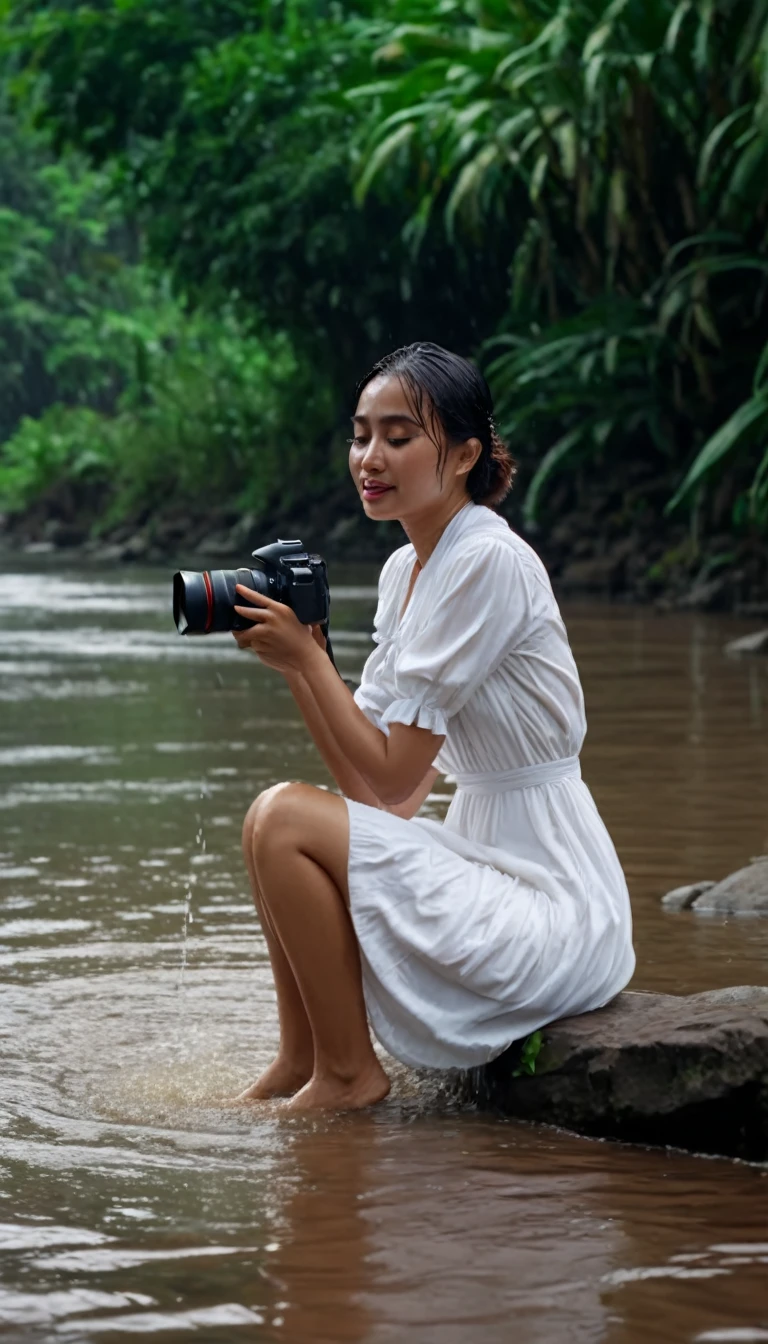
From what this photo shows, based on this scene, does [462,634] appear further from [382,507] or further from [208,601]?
[208,601]

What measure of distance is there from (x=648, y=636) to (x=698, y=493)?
2.74m

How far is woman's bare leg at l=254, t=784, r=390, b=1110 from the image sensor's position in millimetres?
3715

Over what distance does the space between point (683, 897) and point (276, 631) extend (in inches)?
89.6

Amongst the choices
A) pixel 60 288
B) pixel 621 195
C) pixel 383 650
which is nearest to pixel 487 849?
pixel 383 650

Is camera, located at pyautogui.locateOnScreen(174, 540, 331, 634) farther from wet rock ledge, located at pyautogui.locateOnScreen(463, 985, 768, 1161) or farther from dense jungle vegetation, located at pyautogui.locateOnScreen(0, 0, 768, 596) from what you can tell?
dense jungle vegetation, located at pyautogui.locateOnScreen(0, 0, 768, 596)

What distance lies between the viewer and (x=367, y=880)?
3.70 metres

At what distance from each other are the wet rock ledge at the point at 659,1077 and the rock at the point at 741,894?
1.76 m

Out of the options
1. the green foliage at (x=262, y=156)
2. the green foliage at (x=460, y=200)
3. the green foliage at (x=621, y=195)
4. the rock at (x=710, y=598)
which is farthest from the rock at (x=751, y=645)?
the green foliage at (x=262, y=156)

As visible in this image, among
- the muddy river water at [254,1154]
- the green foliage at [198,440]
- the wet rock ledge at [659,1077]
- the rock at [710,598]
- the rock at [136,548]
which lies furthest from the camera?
the green foliage at [198,440]

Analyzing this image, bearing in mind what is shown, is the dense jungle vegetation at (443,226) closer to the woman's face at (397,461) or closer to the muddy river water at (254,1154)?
the muddy river water at (254,1154)

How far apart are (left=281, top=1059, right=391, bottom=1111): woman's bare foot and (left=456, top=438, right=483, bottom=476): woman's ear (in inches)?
41.8

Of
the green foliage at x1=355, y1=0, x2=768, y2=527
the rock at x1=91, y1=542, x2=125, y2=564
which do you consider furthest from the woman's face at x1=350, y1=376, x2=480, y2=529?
the rock at x1=91, y1=542, x2=125, y2=564

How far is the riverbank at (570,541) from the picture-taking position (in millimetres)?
17312

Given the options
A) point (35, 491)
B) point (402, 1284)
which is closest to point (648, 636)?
point (402, 1284)
